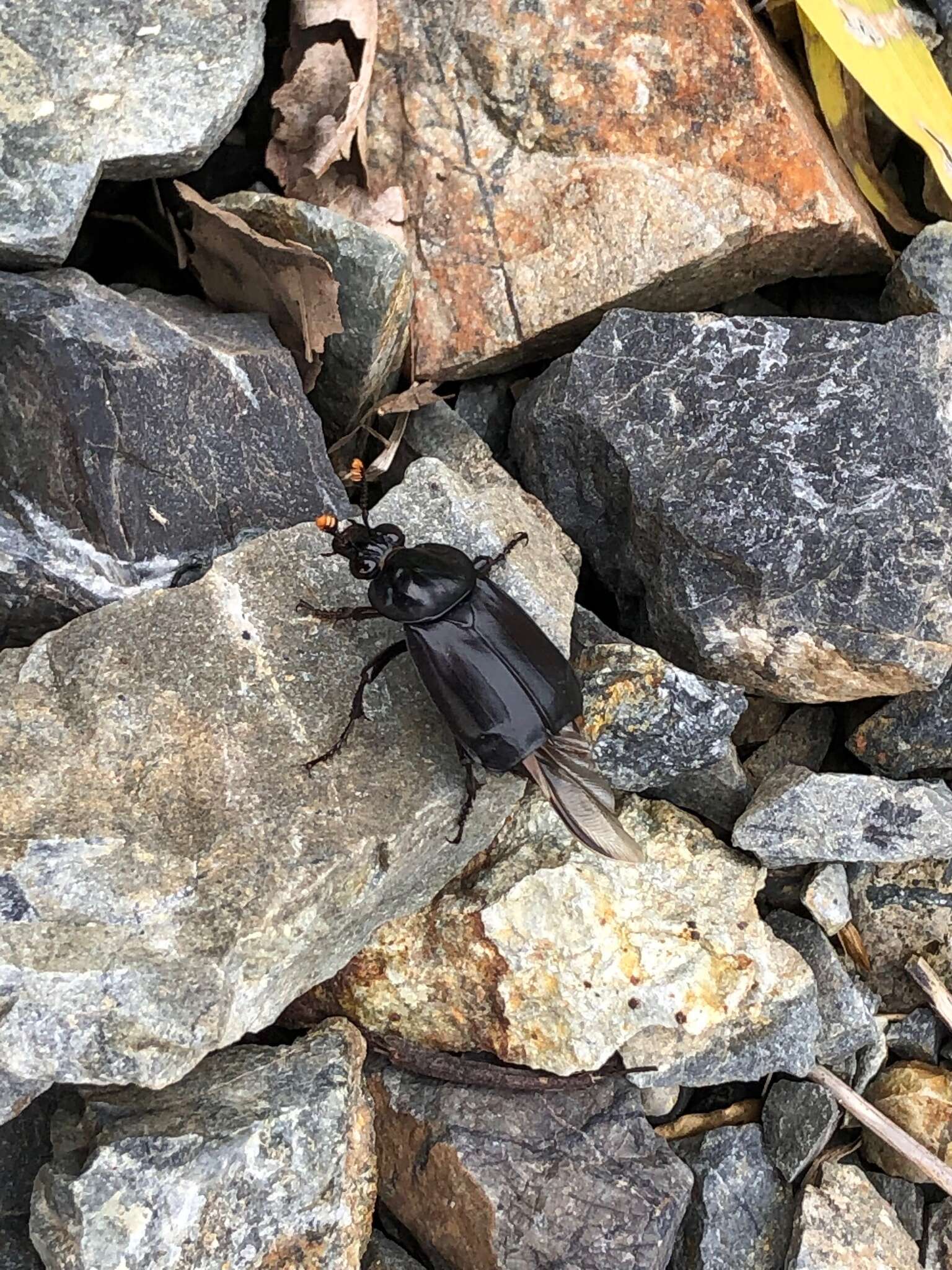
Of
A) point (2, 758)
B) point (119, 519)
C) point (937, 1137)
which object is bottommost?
point (937, 1137)

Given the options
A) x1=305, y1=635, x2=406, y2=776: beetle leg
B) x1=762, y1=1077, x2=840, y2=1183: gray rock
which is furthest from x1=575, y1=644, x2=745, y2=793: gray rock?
x1=762, y1=1077, x2=840, y2=1183: gray rock

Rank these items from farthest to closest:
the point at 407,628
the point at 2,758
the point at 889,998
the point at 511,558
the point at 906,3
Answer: the point at 906,3 → the point at 889,998 → the point at 511,558 → the point at 407,628 → the point at 2,758

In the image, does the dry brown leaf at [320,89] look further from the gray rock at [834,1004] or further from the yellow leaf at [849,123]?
the gray rock at [834,1004]

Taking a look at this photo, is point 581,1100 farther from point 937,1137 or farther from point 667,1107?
point 937,1137

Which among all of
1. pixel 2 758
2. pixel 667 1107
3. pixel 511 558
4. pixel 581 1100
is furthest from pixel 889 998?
pixel 2 758

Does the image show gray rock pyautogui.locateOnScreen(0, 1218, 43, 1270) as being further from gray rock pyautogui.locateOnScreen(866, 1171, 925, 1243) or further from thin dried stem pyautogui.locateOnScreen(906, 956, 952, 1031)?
thin dried stem pyautogui.locateOnScreen(906, 956, 952, 1031)

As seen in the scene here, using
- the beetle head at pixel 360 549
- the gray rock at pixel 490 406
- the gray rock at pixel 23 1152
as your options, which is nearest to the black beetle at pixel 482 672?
the beetle head at pixel 360 549
